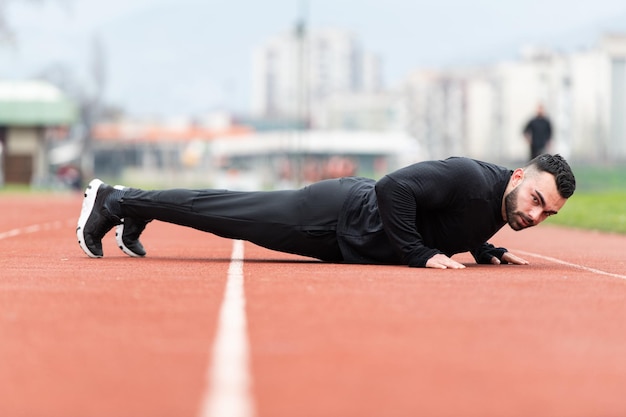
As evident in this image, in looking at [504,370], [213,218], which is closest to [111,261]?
[213,218]

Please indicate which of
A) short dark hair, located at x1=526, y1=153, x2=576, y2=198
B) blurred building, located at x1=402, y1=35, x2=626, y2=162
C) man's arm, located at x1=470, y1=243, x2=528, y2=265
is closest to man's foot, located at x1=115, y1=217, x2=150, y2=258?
man's arm, located at x1=470, y1=243, x2=528, y2=265

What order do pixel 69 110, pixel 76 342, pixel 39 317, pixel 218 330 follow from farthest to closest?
pixel 69 110, pixel 39 317, pixel 218 330, pixel 76 342

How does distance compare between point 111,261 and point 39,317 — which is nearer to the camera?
point 39,317

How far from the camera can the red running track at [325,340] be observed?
A: 15.5ft

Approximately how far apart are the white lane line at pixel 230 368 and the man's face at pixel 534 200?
96.7 inches

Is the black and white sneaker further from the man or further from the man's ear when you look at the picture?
the man's ear

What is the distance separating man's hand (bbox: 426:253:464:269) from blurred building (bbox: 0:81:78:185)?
62.4 m

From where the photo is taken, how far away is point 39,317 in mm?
6949

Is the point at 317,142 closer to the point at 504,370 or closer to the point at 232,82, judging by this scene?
the point at 232,82

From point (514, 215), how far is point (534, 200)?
0.55ft

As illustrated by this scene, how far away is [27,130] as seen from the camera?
73.1m

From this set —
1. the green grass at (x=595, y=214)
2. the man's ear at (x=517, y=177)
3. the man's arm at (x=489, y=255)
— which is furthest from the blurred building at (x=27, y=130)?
the man's ear at (x=517, y=177)

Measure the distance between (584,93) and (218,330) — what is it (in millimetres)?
147394

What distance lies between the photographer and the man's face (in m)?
9.67
